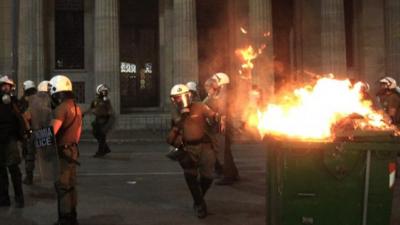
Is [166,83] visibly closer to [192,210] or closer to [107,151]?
[107,151]

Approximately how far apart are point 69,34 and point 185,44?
5848mm

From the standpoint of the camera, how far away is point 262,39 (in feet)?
70.8

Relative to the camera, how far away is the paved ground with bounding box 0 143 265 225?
7.62 m

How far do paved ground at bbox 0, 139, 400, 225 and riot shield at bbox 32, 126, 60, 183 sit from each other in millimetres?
925

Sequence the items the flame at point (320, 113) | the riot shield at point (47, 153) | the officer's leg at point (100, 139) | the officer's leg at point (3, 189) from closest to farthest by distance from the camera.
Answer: the flame at point (320, 113), the riot shield at point (47, 153), the officer's leg at point (3, 189), the officer's leg at point (100, 139)

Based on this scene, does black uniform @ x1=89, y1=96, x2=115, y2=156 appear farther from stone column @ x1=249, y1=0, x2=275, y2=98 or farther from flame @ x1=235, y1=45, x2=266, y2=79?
flame @ x1=235, y1=45, x2=266, y2=79

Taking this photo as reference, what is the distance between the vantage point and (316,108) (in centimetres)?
591

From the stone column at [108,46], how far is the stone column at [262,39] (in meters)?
5.29

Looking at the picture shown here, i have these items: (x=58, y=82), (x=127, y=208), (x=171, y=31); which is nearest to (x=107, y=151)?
(x=127, y=208)

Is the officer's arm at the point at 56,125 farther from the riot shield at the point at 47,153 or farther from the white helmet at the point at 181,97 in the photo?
the white helmet at the point at 181,97

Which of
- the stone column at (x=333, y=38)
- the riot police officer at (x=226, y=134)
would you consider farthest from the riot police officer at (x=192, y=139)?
the stone column at (x=333, y=38)

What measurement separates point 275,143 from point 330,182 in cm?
61

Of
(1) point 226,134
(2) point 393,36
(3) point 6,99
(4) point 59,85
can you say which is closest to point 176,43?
(2) point 393,36

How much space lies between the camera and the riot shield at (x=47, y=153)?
22.4ft
